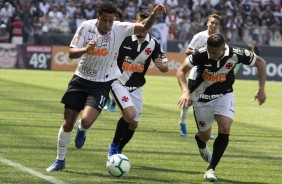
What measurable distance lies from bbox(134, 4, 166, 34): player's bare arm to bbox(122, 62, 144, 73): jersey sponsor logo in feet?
5.95

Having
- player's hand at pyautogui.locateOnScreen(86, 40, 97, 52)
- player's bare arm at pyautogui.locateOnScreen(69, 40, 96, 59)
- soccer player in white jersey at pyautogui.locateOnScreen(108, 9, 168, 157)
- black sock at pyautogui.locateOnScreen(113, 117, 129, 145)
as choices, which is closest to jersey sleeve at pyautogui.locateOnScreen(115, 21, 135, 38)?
player's bare arm at pyautogui.locateOnScreen(69, 40, 96, 59)

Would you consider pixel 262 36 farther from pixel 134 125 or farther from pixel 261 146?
pixel 134 125

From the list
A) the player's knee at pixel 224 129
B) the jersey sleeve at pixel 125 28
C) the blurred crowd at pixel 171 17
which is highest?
the jersey sleeve at pixel 125 28

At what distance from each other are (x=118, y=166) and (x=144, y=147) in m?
3.55

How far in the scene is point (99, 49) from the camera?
9.96 meters

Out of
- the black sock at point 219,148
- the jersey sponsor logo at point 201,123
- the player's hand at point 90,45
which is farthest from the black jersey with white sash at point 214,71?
the player's hand at point 90,45

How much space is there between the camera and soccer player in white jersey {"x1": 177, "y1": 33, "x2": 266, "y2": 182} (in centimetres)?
994

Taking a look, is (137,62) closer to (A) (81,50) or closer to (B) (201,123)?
(B) (201,123)

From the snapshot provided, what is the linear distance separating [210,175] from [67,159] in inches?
89.7

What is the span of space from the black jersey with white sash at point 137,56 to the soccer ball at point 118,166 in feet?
7.76

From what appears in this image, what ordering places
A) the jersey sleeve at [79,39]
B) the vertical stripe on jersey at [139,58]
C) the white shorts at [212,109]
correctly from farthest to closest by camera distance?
the vertical stripe on jersey at [139,58], the white shorts at [212,109], the jersey sleeve at [79,39]

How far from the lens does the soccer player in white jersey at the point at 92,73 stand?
9.87 m

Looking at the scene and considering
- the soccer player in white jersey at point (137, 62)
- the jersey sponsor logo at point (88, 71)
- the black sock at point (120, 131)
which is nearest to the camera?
the jersey sponsor logo at point (88, 71)

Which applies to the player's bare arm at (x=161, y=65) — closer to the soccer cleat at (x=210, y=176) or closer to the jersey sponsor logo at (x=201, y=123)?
the jersey sponsor logo at (x=201, y=123)
